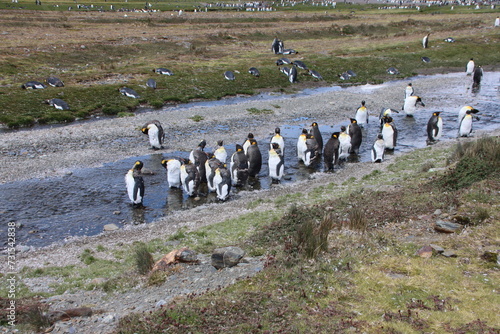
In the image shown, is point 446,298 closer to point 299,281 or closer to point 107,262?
point 299,281

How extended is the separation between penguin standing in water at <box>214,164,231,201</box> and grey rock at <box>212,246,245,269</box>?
5.69 m

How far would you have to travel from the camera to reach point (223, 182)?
13.7m

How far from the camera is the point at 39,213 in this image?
12.5m

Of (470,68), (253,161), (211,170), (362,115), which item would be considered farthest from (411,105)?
(470,68)

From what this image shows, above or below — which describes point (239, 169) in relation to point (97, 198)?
above

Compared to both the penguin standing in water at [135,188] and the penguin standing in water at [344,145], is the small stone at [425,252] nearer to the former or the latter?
the penguin standing in water at [135,188]

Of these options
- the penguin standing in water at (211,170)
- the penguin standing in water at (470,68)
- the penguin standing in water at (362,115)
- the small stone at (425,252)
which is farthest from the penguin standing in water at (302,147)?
the penguin standing in water at (470,68)

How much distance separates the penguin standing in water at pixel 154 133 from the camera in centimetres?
1788

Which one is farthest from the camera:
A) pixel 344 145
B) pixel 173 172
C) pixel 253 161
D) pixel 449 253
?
pixel 344 145

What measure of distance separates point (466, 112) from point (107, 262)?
54.8ft

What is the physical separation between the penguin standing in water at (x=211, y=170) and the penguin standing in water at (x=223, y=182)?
42 cm

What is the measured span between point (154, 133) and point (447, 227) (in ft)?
39.9

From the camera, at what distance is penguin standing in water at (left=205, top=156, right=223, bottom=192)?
14.4 metres

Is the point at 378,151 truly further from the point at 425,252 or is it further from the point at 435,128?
the point at 425,252
